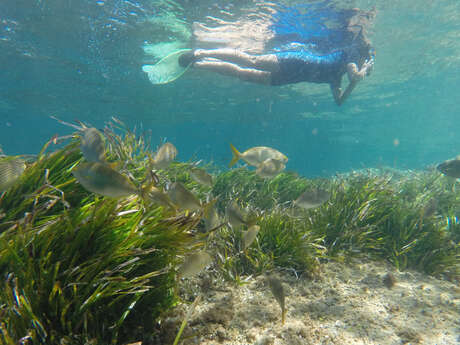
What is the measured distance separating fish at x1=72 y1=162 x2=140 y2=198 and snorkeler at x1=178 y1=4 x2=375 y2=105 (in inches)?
340

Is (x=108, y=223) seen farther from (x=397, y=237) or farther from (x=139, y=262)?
(x=397, y=237)

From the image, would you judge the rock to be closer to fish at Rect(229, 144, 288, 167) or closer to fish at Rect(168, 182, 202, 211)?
fish at Rect(229, 144, 288, 167)

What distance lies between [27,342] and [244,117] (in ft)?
145

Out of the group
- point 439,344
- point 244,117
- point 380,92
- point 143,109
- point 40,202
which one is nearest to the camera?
point 439,344

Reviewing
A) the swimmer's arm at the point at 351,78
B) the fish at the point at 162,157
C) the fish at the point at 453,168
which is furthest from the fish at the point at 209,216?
the swimmer's arm at the point at 351,78

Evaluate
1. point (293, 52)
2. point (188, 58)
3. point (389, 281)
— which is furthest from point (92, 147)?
point (293, 52)

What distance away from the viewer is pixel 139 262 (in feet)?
6.26

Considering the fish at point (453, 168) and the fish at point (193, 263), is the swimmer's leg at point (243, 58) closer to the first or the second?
the fish at point (453, 168)

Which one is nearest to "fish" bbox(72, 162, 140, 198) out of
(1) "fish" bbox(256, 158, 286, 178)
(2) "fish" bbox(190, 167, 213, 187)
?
(2) "fish" bbox(190, 167, 213, 187)

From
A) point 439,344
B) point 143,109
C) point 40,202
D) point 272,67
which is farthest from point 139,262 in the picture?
point 143,109

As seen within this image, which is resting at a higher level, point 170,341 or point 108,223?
point 108,223

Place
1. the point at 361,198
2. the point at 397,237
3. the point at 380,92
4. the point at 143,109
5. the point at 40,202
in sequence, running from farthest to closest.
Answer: the point at 143,109 → the point at 380,92 → the point at 361,198 → the point at 397,237 → the point at 40,202

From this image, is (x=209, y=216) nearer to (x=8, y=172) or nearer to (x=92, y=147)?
(x=92, y=147)

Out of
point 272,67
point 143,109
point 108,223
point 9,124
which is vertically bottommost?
point 9,124
